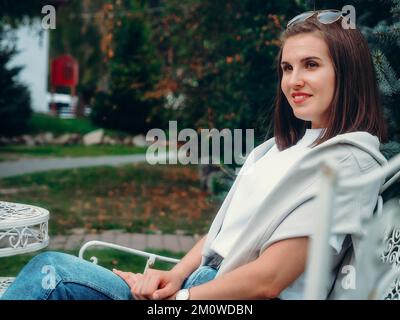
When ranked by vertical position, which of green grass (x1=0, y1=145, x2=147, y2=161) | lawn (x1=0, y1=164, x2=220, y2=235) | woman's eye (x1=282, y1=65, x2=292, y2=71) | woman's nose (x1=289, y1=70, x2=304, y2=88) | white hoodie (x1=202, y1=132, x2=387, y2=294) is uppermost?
woman's eye (x1=282, y1=65, x2=292, y2=71)

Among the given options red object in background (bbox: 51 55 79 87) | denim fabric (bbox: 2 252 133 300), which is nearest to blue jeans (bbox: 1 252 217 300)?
denim fabric (bbox: 2 252 133 300)

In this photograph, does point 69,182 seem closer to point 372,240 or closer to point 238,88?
point 238,88

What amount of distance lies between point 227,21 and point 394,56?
15.2ft

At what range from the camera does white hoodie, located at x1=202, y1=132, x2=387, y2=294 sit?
5.86ft

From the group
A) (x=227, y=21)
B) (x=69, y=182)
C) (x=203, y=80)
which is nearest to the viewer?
(x=227, y=21)

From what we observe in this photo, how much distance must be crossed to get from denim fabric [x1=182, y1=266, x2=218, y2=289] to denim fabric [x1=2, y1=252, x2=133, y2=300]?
215mm

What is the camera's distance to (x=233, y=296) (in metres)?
1.84

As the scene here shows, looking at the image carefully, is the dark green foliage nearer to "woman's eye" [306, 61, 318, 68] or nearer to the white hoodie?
"woman's eye" [306, 61, 318, 68]

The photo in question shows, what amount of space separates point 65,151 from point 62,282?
14.7 metres

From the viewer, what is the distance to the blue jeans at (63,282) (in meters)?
1.96

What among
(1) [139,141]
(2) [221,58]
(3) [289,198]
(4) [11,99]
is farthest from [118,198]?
(1) [139,141]

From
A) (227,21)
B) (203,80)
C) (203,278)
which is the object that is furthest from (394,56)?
(203,80)
